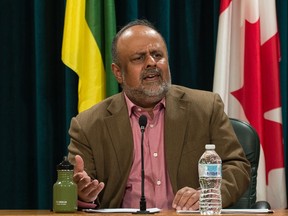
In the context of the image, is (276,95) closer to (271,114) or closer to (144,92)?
(271,114)

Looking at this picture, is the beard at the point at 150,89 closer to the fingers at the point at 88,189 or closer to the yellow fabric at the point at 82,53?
the fingers at the point at 88,189

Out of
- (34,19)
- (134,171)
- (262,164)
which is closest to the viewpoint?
(134,171)

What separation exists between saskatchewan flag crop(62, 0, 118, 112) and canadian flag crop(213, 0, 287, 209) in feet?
2.55

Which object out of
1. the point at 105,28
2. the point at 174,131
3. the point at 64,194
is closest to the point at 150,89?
the point at 174,131

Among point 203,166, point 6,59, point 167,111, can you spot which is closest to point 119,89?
point 6,59

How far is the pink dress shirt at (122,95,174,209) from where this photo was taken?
3675 millimetres

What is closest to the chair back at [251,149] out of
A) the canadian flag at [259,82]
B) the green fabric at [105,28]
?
the canadian flag at [259,82]

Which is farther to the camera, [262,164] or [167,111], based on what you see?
[262,164]

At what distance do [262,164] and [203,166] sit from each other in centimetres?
183

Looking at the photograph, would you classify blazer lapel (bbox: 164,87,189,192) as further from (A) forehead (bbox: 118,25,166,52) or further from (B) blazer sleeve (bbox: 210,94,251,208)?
(A) forehead (bbox: 118,25,166,52)

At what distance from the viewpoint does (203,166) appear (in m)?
3.01

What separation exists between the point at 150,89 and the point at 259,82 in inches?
48.6

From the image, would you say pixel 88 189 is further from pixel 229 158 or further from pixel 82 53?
pixel 82 53

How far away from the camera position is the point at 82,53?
4.92 m
